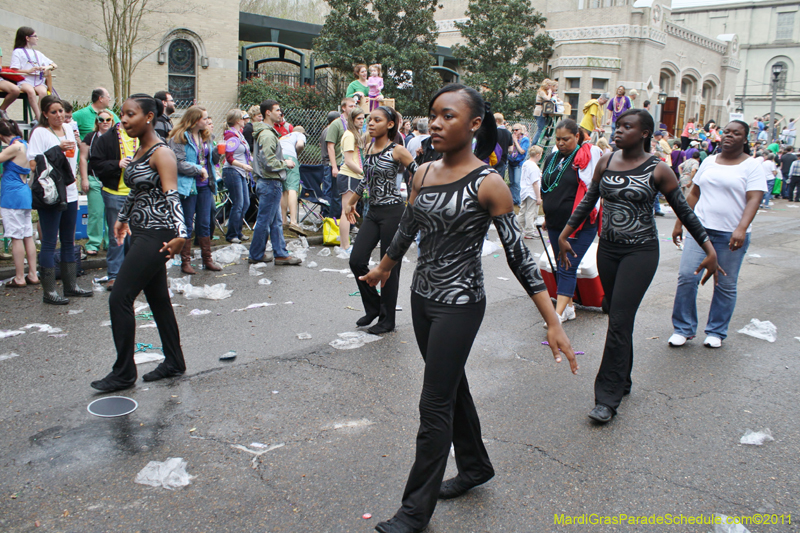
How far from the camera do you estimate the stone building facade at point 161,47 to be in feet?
59.5

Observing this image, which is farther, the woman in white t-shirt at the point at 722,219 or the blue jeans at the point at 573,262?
the blue jeans at the point at 573,262

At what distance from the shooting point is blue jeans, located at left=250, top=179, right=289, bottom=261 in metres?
8.62

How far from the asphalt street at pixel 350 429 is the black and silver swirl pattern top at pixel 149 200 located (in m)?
1.15


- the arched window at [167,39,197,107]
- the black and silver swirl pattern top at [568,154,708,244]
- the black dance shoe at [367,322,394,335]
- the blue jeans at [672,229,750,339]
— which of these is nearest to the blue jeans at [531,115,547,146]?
the blue jeans at [672,229,750,339]

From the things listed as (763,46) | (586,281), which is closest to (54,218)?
(586,281)

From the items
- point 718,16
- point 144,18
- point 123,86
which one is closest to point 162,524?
point 123,86

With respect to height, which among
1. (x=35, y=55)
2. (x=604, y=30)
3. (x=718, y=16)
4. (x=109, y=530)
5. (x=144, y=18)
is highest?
(x=718, y=16)

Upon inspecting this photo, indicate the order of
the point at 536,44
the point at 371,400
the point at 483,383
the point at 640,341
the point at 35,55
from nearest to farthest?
the point at 371,400 < the point at 483,383 < the point at 640,341 < the point at 35,55 < the point at 536,44

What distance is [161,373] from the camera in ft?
15.1

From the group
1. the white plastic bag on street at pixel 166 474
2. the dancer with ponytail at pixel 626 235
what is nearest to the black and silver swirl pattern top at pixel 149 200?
the white plastic bag on street at pixel 166 474

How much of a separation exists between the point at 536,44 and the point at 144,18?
1979 centimetres

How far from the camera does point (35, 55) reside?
10.3 metres

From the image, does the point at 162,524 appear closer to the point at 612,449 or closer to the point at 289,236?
the point at 612,449

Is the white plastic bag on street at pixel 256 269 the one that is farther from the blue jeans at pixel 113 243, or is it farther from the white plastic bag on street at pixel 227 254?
the blue jeans at pixel 113 243
